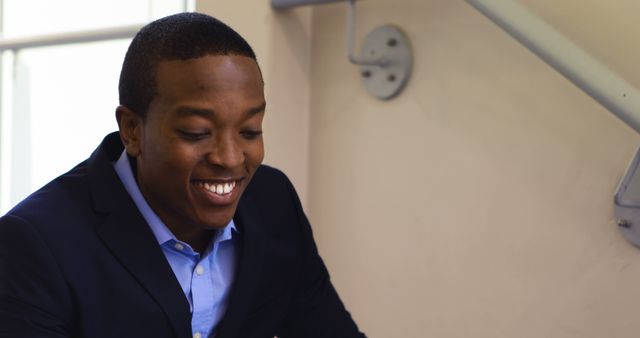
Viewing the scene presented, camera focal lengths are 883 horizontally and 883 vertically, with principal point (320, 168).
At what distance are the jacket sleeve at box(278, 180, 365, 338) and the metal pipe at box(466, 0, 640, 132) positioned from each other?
392mm

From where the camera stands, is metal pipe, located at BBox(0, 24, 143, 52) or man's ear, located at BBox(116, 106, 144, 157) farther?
metal pipe, located at BBox(0, 24, 143, 52)

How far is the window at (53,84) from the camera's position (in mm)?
1876

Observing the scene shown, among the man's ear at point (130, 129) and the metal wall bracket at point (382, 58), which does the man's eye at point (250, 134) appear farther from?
the metal wall bracket at point (382, 58)

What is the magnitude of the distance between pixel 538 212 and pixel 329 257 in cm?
43

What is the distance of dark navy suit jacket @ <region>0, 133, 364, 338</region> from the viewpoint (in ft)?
3.01

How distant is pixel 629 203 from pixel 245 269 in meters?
0.50

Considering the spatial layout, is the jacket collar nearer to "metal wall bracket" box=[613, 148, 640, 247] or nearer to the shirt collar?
the shirt collar

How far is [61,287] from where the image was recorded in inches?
36.5

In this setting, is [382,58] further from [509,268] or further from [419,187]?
[509,268]

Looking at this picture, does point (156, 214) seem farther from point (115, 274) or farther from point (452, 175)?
point (452, 175)

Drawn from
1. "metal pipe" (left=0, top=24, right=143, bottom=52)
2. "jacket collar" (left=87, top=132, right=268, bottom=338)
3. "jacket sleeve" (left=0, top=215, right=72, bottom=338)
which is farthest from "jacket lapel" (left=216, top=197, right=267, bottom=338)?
"metal pipe" (left=0, top=24, right=143, bottom=52)

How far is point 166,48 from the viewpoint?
3.16 ft

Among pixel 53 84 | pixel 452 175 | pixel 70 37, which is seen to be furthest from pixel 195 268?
pixel 53 84

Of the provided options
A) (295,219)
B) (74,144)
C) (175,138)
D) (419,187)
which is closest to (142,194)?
(175,138)
